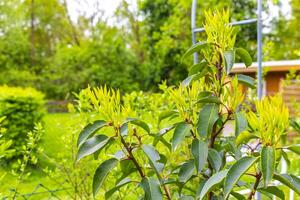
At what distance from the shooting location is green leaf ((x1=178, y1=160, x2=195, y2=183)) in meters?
1.22

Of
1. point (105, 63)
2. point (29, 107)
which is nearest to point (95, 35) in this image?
point (105, 63)

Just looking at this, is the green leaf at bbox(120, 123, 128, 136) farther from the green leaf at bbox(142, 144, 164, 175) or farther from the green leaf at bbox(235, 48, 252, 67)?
the green leaf at bbox(235, 48, 252, 67)

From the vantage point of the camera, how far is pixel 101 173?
1.14 metres

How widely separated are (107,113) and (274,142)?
0.45 meters

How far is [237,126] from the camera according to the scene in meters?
1.14

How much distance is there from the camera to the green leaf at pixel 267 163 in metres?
0.98

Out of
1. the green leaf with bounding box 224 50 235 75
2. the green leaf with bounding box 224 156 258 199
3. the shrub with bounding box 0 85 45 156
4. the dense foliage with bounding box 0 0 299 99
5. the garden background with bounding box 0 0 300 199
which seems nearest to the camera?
the green leaf with bounding box 224 156 258 199

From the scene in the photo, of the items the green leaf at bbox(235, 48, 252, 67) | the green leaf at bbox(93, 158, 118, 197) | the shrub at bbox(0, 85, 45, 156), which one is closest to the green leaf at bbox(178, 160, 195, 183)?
the green leaf at bbox(93, 158, 118, 197)

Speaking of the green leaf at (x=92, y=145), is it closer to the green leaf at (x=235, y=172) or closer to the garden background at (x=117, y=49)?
the green leaf at (x=235, y=172)

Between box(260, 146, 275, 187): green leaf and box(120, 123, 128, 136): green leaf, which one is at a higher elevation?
box(120, 123, 128, 136): green leaf

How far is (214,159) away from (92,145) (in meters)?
0.37

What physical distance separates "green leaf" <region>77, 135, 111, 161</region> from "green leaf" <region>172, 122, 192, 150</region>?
19 cm

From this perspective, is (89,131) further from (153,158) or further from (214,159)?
(214,159)

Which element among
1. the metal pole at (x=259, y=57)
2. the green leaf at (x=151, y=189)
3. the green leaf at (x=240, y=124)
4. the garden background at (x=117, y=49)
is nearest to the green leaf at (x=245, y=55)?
the green leaf at (x=240, y=124)
